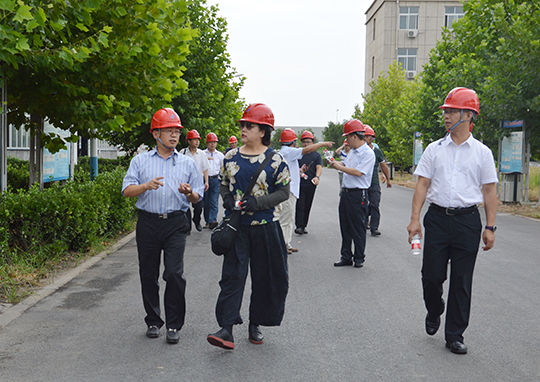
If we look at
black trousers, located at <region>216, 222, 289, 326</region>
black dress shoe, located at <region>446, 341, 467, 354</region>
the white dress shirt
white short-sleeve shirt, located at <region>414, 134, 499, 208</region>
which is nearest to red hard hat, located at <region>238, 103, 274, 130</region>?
black trousers, located at <region>216, 222, 289, 326</region>

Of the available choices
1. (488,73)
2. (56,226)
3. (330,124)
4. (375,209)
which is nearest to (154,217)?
(56,226)

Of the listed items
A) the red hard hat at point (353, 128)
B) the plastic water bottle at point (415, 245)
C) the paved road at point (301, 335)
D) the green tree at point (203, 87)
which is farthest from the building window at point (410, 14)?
the plastic water bottle at point (415, 245)

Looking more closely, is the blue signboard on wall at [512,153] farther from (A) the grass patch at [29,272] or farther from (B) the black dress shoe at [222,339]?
(B) the black dress shoe at [222,339]

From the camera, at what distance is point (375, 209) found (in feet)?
38.1

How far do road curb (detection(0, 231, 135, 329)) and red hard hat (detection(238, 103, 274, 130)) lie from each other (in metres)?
2.83

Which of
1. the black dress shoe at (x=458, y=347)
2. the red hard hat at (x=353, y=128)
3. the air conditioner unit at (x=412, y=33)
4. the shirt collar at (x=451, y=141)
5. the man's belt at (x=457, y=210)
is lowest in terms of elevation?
the black dress shoe at (x=458, y=347)

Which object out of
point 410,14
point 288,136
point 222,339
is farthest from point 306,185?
point 410,14

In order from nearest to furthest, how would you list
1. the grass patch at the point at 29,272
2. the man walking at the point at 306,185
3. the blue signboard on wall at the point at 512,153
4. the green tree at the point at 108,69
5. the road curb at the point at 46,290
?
the road curb at the point at 46,290
the grass patch at the point at 29,272
the green tree at the point at 108,69
the man walking at the point at 306,185
the blue signboard on wall at the point at 512,153

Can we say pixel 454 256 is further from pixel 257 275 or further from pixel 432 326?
pixel 257 275

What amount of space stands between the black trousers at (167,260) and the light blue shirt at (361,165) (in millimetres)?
3765

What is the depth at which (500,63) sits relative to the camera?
18.0m

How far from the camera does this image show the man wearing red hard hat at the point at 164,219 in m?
4.98

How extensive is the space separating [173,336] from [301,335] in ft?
3.52

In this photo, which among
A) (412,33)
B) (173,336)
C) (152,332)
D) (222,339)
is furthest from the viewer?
(412,33)
